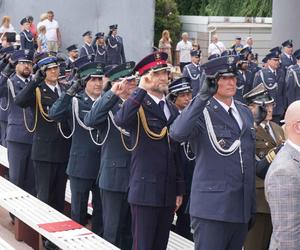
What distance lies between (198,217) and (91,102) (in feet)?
7.33

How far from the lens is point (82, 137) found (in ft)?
25.1

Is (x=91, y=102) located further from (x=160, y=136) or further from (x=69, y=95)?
(x=160, y=136)

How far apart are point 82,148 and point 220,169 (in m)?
2.28

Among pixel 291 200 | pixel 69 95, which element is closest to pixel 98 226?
pixel 69 95

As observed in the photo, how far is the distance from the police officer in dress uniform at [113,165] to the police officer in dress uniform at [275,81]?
7438mm

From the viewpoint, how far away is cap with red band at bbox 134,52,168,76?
6242 mm

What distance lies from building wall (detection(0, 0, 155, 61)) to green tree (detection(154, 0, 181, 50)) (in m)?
7.01

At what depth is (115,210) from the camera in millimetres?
7094

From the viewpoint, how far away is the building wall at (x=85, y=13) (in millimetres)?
22641

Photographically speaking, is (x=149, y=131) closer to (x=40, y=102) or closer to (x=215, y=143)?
(x=215, y=143)

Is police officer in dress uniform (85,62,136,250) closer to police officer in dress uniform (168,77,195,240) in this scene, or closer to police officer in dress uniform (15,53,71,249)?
police officer in dress uniform (168,77,195,240)

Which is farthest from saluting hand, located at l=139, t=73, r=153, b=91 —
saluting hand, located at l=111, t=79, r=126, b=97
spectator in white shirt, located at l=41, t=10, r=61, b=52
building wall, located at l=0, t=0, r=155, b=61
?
building wall, located at l=0, t=0, r=155, b=61

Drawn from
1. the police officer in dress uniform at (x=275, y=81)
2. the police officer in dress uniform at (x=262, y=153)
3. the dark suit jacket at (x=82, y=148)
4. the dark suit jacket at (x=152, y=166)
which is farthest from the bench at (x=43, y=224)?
the police officer in dress uniform at (x=275, y=81)

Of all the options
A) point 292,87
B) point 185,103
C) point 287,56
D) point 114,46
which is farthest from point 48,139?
point 114,46
